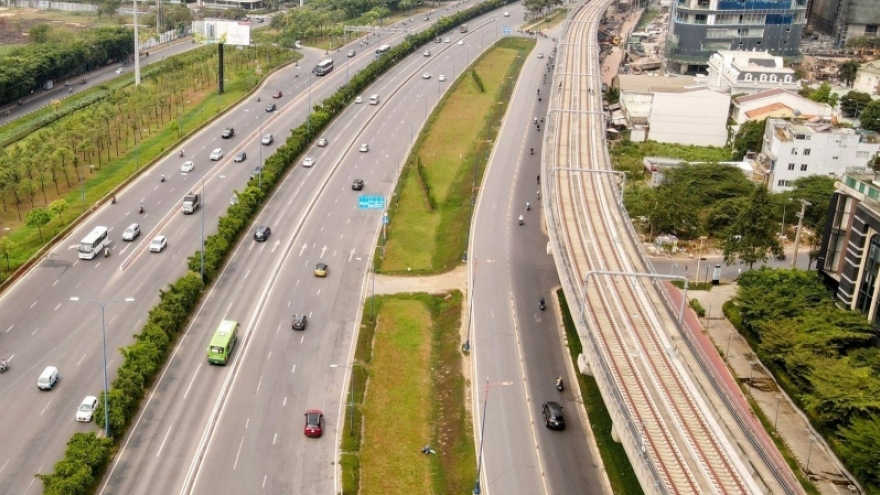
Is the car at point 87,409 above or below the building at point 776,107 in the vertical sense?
below

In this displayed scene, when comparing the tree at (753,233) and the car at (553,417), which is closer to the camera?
the car at (553,417)

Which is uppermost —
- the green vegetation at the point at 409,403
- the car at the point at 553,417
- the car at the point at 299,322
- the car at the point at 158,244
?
the car at the point at 158,244

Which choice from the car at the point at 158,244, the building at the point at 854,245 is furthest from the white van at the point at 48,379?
the building at the point at 854,245

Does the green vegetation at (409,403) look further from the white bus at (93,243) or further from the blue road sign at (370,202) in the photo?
the white bus at (93,243)

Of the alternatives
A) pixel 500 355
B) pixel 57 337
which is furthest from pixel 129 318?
pixel 500 355

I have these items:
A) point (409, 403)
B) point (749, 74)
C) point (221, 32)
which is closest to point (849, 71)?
point (749, 74)

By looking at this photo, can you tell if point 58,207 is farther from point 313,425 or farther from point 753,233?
point 753,233

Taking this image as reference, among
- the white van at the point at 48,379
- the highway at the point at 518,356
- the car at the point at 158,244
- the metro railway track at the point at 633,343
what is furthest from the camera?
the car at the point at 158,244

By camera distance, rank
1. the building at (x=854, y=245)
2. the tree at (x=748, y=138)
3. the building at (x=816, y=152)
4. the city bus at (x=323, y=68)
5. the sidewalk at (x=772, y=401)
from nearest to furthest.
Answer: the sidewalk at (x=772, y=401) < the building at (x=854, y=245) < the building at (x=816, y=152) < the tree at (x=748, y=138) < the city bus at (x=323, y=68)
